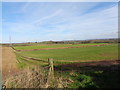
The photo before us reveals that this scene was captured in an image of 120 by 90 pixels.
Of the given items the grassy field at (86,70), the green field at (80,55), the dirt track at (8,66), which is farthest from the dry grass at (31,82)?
the green field at (80,55)

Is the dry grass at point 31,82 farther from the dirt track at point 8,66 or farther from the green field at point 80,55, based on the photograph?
the green field at point 80,55

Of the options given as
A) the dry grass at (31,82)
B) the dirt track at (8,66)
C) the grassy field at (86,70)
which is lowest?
the dirt track at (8,66)

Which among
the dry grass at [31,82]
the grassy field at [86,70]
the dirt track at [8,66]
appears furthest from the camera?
the dirt track at [8,66]

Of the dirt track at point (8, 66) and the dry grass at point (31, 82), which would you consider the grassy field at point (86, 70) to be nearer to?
the dirt track at point (8, 66)

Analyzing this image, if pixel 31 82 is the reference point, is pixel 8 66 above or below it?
below

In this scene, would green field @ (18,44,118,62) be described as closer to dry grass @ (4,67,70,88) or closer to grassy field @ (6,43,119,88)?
grassy field @ (6,43,119,88)

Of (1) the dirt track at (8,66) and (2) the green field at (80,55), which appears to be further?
(2) the green field at (80,55)

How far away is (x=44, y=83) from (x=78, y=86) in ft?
5.33

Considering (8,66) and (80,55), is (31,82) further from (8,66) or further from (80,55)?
(80,55)

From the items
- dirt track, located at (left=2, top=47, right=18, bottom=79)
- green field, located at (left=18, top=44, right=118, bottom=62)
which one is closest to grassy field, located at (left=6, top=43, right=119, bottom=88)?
green field, located at (left=18, top=44, right=118, bottom=62)

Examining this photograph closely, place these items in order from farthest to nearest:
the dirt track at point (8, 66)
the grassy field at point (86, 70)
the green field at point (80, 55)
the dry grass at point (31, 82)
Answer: the green field at point (80, 55)
the dirt track at point (8, 66)
the grassy field at point (86, 70)
the dry grass at point (31, 82)

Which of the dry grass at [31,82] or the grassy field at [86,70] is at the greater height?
the dry grass at [31,82]

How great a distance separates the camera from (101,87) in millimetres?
4180

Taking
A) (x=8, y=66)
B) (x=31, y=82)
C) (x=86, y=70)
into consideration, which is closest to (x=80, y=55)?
(x=86, y=70)
